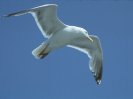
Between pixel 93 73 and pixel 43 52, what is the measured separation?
64cm

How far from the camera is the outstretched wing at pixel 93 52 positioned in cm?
431

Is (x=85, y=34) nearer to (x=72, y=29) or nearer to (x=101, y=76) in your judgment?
(x=72, y=29)

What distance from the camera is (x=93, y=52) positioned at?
4.38 meters

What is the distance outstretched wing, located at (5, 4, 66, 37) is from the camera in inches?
157

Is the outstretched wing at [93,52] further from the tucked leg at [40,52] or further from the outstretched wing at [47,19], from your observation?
the tucked leg at [40,52]

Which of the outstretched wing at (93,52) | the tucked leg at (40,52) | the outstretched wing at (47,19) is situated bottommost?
the outstretched wing at (93,52)

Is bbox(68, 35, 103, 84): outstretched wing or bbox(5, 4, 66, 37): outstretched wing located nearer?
bbox(5, 4, 66, 37): outstretched wing

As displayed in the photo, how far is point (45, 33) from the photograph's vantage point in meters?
4.22

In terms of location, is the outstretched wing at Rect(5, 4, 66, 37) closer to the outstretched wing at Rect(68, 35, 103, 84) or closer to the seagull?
the seagull

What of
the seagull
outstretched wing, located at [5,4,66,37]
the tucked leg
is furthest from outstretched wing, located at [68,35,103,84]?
the tucked leg

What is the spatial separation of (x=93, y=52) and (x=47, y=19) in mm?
554

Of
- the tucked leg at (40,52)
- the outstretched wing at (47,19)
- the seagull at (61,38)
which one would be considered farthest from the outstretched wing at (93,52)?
the tucked leg at (40,52)

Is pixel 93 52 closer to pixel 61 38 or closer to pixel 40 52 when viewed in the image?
pixel 61 38

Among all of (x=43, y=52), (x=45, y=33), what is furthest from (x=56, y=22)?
(x=43, y=52)
